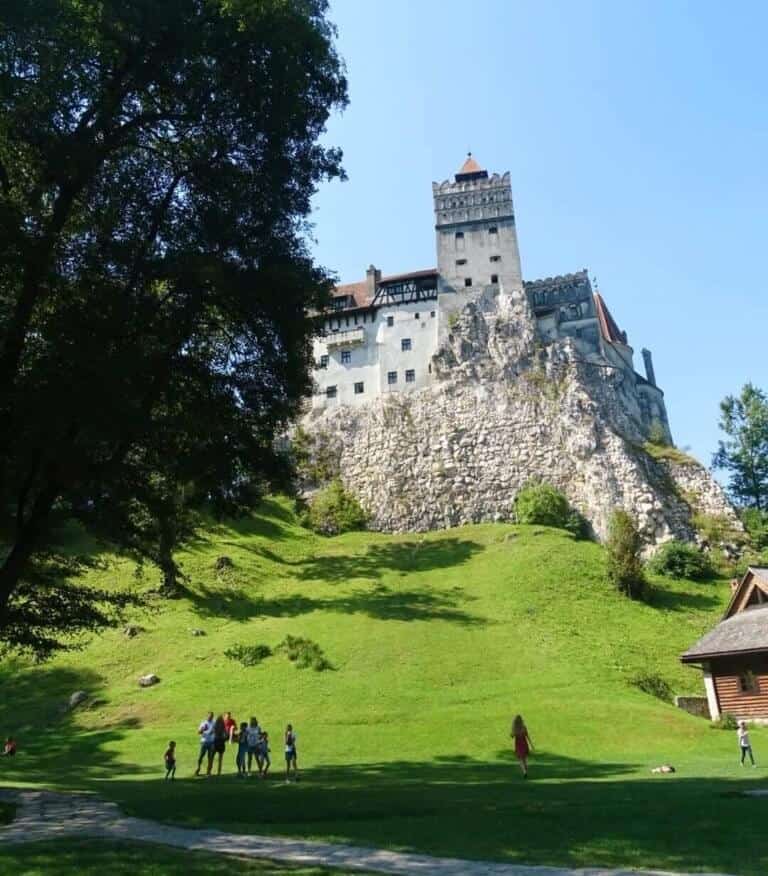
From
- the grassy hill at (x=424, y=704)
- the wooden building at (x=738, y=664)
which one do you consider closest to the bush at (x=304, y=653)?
the grassy hill at (x=424, y=704)

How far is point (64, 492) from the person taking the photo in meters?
15.2

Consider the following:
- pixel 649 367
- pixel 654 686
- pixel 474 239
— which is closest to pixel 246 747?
pixel 654 686

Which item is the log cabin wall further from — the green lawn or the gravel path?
the green lawn

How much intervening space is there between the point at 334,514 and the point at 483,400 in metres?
19.6

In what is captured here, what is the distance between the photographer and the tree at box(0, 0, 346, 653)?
44.5 ft

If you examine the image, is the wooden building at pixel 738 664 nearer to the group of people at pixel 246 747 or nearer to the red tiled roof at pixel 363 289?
the group of people at pixel 246 747

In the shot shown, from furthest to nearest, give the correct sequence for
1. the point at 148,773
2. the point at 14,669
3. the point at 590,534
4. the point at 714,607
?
the point at 590,534 → the point at 714,607 → the point at 14,669 → the point at 148,773

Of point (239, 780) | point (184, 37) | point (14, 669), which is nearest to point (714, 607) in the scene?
point (239, 780)

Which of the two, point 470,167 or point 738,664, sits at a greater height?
point 470,167

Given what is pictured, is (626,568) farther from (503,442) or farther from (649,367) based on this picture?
(649,367)

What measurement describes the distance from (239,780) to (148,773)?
442 cm

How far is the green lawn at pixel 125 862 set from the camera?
838 centimetres

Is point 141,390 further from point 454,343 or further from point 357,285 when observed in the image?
point 357,285

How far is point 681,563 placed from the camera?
56219 millimetres
